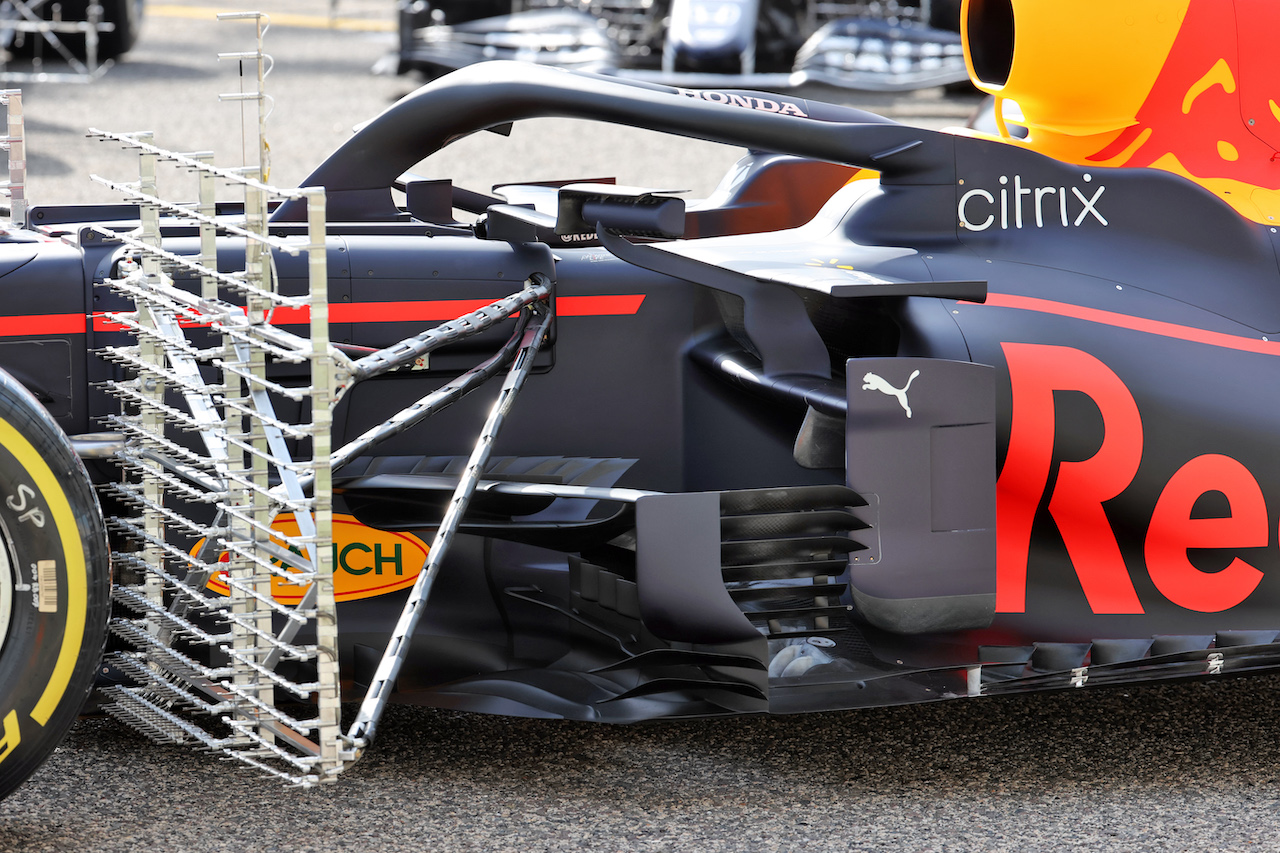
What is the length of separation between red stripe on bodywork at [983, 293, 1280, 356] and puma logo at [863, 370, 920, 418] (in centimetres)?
36

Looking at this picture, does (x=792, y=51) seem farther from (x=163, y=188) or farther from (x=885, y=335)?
(x=885, y=335)

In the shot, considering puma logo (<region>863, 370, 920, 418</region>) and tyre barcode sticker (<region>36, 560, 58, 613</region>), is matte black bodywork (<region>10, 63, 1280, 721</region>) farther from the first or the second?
tyre barcode sticker (<region>36, 560, 58, 613</region>)

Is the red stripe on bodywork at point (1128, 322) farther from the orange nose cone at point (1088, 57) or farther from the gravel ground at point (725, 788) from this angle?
the gravel ground at point (725, 788)

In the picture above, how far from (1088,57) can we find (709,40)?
895 cm

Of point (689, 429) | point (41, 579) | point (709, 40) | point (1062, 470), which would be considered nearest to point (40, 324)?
point (41, 579)

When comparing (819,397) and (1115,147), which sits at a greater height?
(1115,147)

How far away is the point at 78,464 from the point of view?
245 cm

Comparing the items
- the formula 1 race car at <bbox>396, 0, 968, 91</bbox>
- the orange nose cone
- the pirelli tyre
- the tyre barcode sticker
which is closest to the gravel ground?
the pirelli tyre

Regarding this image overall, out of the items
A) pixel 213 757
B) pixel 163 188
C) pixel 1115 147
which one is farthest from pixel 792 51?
pixel 213 757

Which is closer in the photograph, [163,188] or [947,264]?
[947,264]

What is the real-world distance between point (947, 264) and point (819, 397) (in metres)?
0.46

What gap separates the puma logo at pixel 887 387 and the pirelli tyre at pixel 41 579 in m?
1.33

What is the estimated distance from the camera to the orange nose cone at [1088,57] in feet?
10.9

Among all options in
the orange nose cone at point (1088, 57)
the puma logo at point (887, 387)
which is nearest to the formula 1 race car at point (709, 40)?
the orange nose cone at point (1088, 57)
